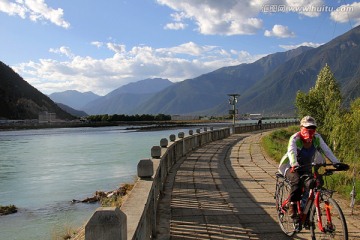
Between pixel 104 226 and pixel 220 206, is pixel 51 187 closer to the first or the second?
pixel 220 206

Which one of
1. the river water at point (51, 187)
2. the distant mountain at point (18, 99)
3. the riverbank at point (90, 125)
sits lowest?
the river water at point (51, 187)

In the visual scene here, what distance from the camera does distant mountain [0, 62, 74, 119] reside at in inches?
5005

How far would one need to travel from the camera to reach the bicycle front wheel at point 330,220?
4.93 m

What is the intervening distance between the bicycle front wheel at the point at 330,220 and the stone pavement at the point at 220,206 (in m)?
0.84

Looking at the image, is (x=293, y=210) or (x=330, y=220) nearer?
(x=330, y=220)

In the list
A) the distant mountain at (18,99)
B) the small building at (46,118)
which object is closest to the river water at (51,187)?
the small building at (46,118)

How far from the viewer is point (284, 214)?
632 cm

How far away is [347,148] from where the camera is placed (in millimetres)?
13984

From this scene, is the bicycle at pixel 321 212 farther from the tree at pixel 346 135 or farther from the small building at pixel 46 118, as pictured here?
the small building at pixel 46 118

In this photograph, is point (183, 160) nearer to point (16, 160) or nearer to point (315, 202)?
point (315, 202)

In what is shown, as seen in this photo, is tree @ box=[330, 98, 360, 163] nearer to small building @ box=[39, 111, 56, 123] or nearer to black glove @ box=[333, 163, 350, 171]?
black glove @ box=[333, 163, 350, 171]

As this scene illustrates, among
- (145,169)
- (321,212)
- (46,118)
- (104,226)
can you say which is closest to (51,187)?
(145,169)

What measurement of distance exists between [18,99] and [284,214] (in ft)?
470

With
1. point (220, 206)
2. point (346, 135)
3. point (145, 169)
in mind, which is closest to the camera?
point (145, 169)
